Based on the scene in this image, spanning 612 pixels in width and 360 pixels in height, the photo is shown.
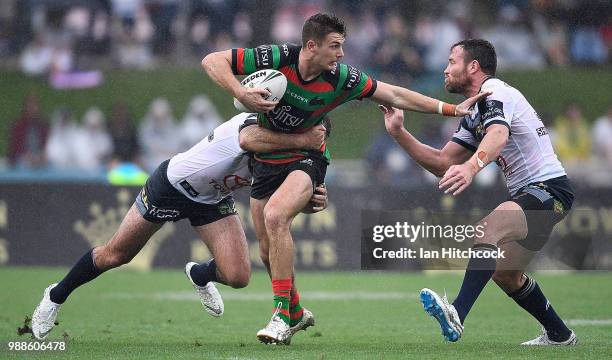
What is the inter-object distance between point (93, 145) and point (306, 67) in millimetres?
12353

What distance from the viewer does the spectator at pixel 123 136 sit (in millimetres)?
19750

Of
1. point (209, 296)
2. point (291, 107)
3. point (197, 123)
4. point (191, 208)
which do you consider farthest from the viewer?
point (197, 123)

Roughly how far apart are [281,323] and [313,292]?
20.5ft

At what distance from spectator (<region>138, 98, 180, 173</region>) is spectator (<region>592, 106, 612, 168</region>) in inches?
287

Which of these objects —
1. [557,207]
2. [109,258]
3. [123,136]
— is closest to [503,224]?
[557,207]

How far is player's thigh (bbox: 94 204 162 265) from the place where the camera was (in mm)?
9289

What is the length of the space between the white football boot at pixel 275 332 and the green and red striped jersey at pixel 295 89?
126 cm

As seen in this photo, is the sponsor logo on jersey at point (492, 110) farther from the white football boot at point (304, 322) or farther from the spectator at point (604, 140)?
the spectator at point (604, 140)

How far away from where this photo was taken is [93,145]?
20.6m

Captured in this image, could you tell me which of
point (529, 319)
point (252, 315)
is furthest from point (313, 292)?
point (529, 319)

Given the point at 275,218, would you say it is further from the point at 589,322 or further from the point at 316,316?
the point at 589,322

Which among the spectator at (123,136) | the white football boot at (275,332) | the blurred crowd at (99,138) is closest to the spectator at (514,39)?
the blurred crowd at (99,138)

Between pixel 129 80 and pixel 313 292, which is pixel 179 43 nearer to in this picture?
pixel 129 80

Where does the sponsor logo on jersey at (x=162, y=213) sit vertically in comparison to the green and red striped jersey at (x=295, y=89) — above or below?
below
